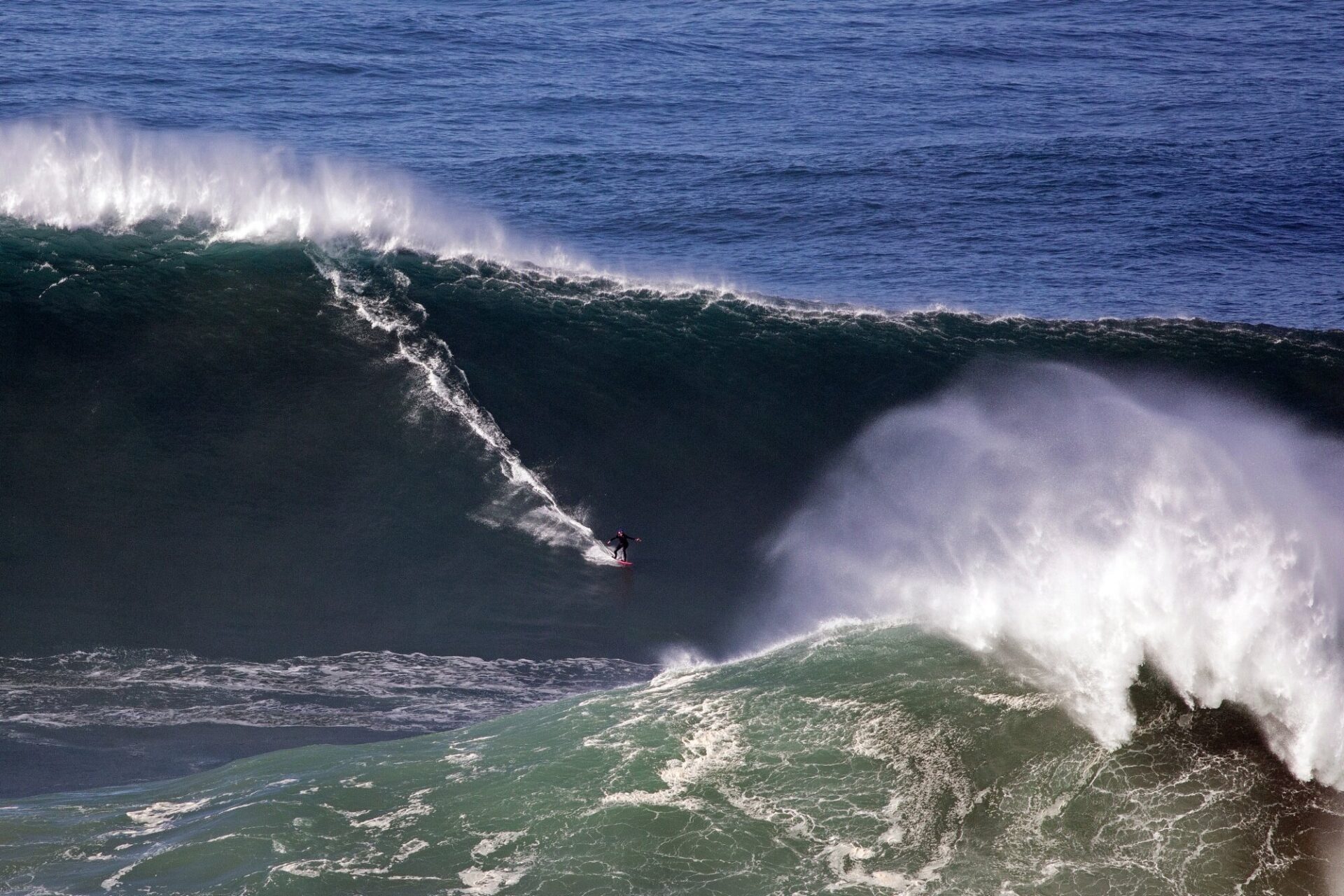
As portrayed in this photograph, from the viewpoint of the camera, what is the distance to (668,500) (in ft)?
61.7

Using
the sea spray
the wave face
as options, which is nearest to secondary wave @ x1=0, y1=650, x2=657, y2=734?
the wave face

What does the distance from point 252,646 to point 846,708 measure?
7135mm

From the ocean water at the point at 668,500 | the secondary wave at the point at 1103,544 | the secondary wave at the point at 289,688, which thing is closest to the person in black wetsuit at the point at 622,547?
the ocean water at the point at 668,500

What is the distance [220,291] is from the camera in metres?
20.7

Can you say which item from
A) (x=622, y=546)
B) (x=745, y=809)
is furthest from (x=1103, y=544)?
(x=622, y=546)

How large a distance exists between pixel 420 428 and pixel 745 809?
8.74 m

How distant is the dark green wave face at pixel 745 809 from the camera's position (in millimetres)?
11672

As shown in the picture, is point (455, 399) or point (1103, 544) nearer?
point (1103, 544)

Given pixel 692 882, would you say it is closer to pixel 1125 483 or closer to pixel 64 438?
pixel 1125 483

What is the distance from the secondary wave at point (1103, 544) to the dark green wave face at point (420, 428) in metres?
0.83

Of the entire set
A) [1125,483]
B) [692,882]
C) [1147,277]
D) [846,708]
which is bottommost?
[692,882]

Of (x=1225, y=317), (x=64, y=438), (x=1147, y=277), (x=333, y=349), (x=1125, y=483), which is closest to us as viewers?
(x=1125, y=483)

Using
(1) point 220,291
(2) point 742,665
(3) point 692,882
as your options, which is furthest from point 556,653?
(1) point 220,291

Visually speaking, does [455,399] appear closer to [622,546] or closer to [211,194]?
[622,546]
